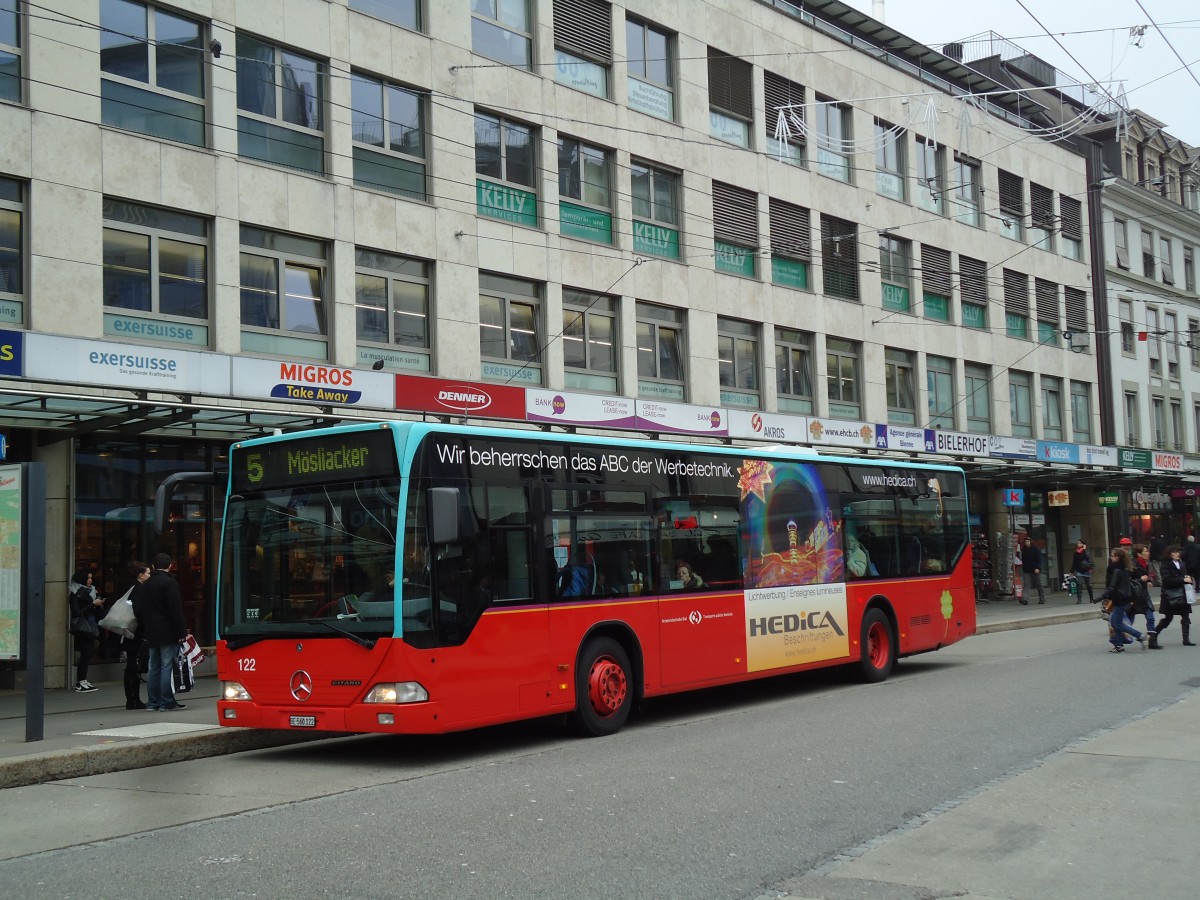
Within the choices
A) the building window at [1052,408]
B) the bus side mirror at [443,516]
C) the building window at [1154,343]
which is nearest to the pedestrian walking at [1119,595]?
the bus side mirror at [443,516]

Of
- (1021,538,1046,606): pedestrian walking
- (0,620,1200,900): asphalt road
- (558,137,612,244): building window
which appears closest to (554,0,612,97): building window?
(558,137,612,244): building window

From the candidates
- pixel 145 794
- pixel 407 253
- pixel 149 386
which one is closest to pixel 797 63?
pixel 407 253

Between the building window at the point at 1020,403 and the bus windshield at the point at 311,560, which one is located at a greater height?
the building window at the point at 1020,403

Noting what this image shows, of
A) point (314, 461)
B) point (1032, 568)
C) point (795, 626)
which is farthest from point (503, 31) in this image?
point (1032, 568)

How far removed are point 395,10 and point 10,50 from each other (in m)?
7.05

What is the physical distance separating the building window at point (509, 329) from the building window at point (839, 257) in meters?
10.1

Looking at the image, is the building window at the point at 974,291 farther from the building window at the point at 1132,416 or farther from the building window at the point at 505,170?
the building window at the point at 505,170

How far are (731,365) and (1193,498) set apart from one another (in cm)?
2935

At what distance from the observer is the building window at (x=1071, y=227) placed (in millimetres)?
41656

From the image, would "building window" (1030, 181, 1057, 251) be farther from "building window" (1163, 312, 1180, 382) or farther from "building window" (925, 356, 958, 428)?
"building window" (1163, 312, 1180, 382)

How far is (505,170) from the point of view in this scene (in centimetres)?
2341

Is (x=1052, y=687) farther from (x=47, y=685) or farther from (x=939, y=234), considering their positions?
(x=939, y=234)

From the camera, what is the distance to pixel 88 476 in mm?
17891

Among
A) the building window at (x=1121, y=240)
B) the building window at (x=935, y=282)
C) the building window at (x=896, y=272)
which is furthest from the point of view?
the building window at (x=1121, y=240)
